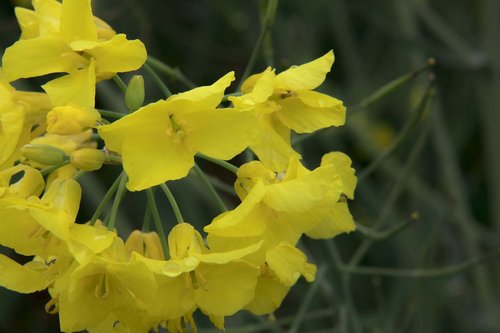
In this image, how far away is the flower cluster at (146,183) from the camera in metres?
0.83

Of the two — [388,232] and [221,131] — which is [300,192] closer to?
[221,131]

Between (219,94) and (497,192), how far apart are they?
1324mm

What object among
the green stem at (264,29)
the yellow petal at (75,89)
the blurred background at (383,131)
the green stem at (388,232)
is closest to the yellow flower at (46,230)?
the yellow petal at (75,89)

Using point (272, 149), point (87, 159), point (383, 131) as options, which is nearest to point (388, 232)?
point (272, 149)

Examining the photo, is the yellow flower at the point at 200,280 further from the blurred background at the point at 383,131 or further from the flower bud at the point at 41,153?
the blurred background at the point at 383,131

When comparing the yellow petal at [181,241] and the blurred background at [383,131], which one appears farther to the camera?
the blurred background at [383,131]

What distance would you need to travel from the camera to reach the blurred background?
185 centimetres

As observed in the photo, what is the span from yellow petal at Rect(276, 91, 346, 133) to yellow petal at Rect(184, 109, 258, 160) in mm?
90

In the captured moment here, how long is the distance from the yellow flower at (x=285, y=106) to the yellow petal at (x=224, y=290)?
12 centimetres

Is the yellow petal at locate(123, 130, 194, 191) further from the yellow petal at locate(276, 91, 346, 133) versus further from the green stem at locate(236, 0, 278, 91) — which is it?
the green stem at locate(236, 0, 278, 91)

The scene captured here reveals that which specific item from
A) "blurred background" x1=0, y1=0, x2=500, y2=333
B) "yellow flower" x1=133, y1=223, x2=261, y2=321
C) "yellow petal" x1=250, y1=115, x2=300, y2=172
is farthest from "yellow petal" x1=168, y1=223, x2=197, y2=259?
"blurred background" x1=0, y1=0, x2=500, y2=333

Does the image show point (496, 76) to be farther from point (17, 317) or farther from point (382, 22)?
point (17, 317)

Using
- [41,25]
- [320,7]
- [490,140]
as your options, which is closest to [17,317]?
[320,7]

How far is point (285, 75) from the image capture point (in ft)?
2.99
